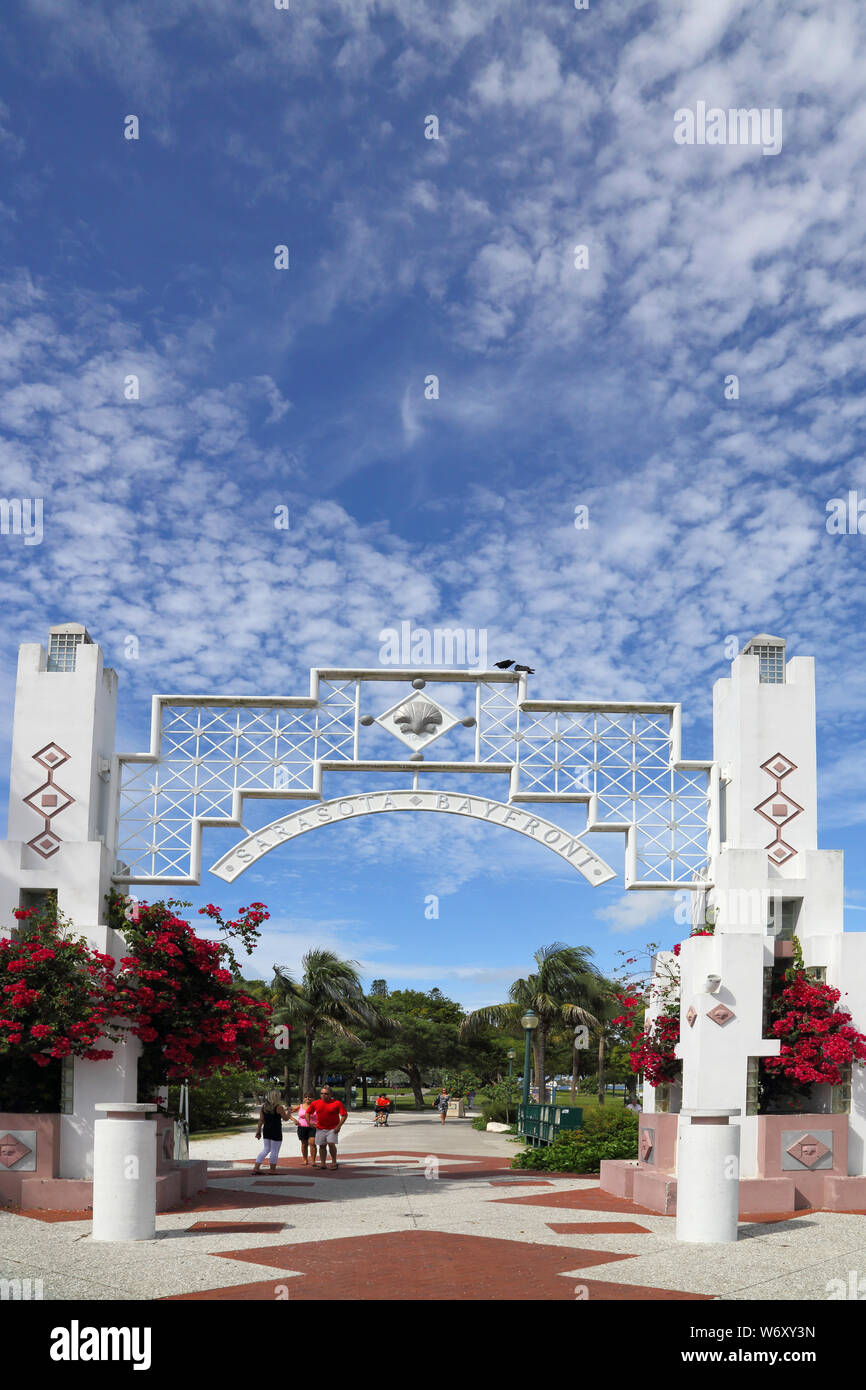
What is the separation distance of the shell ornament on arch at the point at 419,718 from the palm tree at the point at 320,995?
2670 cm

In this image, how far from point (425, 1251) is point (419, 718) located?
7.15 meters

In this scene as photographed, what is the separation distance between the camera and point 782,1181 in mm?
13281

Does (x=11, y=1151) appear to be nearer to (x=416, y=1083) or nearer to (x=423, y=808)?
(x=423, y=808)

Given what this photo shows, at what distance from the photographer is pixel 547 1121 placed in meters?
24.6

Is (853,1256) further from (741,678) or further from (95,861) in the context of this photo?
(95,861)

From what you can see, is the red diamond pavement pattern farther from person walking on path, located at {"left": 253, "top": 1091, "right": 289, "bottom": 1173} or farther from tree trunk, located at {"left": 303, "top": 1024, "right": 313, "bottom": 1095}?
tree trunk, located at {"left": 303, "top": 1024, "right": 313, "bottom": 1095}

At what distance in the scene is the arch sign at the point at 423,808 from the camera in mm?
15711

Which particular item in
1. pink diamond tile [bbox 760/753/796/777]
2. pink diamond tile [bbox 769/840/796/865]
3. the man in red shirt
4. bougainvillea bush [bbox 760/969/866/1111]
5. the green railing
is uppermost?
pink diamond tile [bbox 760/753/796/777]

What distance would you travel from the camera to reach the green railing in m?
23.8

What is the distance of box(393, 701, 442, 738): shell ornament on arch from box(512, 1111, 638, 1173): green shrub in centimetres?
739

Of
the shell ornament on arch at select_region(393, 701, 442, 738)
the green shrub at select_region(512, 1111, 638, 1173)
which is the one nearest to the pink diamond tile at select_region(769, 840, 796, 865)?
the shell ornament on arch at select_region(393, 701, 442, 738)

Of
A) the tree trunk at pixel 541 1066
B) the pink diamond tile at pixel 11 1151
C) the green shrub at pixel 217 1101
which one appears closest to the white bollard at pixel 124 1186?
the pink diamond tile at pixel 11 1151
